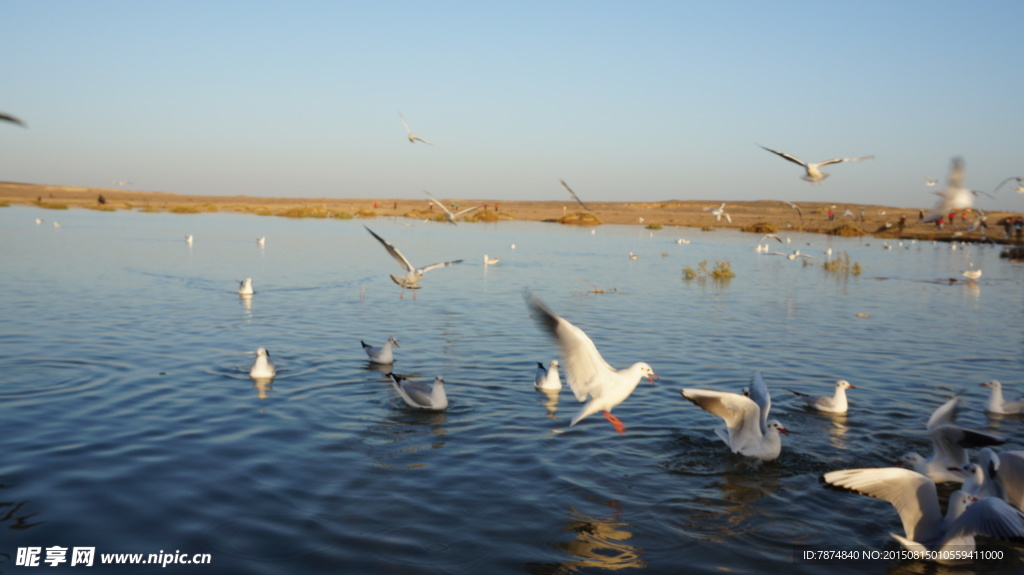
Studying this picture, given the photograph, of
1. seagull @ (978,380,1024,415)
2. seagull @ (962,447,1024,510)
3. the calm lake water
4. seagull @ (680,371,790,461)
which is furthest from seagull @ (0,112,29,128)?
seagull @ (978,380,1024,415)

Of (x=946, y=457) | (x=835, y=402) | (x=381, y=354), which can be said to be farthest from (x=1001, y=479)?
(x=381, y=354)

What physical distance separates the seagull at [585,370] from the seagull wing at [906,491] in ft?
8.69

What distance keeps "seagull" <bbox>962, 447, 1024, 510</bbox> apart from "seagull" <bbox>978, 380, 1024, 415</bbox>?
4.33 meters

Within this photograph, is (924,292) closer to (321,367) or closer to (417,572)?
(321,367)

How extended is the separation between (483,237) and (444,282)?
27410 millimetres

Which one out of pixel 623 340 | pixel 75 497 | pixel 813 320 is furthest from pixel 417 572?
pixel 813 320

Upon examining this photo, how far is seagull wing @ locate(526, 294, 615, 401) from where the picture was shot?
8562mm

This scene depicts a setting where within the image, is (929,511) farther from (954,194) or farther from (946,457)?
(954,194)

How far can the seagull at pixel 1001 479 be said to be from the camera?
7.65m

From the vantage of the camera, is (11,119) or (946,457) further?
(946,457)

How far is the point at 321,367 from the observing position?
45.2 feet

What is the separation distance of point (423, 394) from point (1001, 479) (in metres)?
7.15

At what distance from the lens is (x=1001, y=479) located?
777cm

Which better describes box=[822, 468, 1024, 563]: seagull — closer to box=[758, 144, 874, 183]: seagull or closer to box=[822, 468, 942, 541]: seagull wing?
box=[822, 468, 942, 541]: seagull wing
